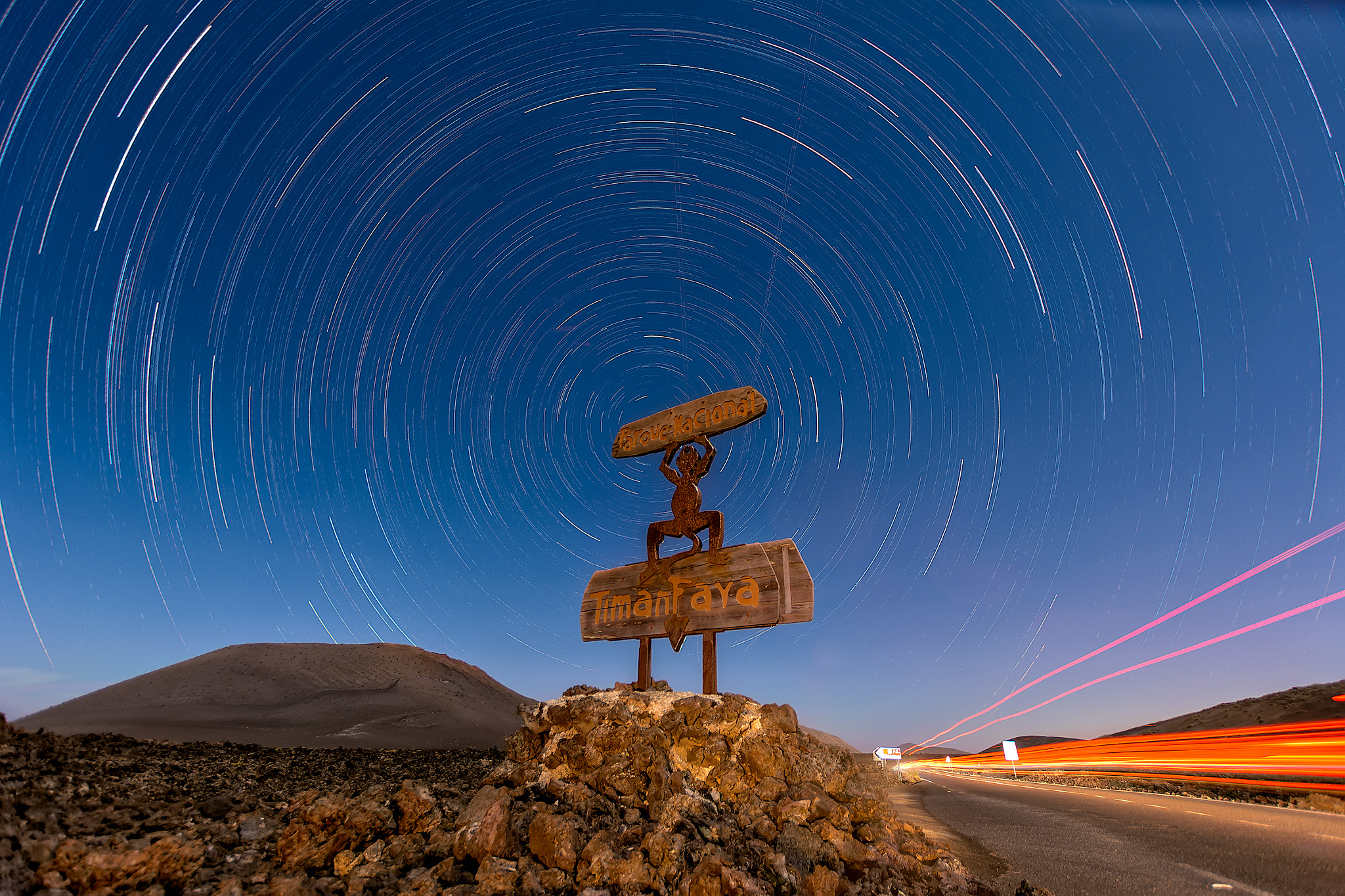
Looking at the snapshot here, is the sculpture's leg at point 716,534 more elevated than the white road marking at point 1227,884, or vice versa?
the sculpture's leg at point 716,534

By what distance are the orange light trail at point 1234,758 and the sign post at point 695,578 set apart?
63.1 ft

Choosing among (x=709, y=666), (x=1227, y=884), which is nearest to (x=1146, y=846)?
(x=1227, y=884)

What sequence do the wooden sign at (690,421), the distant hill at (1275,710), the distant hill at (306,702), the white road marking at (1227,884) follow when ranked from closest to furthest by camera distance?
the white road marking at (1227,884) → the wooden sign at (690,421) → the distant hill at (306,702) → the distant hill at (1275,710)

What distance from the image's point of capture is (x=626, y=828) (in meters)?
4.64

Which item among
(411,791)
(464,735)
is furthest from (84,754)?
(464,735)

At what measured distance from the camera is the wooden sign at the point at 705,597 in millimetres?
7574

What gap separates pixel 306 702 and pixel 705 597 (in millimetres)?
36616

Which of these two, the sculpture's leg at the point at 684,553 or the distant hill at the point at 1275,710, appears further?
the distant hill at the point at 1275,710

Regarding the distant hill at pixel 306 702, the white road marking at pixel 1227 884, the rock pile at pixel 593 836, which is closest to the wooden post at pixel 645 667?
the rock pile at pixel 593 836

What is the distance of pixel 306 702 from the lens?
32.8m

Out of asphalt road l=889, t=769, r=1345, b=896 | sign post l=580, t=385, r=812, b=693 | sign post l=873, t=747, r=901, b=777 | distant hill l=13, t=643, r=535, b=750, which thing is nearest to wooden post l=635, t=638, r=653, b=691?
sign post l=580, t=385, r=812, b=693

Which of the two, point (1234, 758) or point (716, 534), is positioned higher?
point (716, 534)

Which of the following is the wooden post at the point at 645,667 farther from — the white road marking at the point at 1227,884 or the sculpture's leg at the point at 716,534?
the white road marking at the point at 1227,884

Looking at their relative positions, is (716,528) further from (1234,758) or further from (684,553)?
(1234,758)
